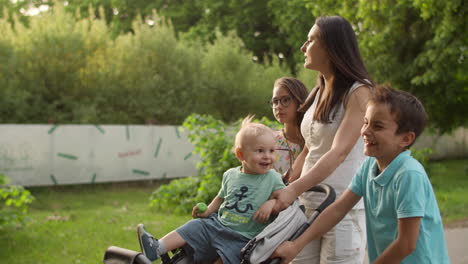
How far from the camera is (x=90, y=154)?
13.7 meters

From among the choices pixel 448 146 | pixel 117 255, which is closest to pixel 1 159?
pixel 117 255

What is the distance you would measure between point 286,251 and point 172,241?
0.53 metres

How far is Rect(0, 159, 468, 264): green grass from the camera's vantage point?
6.34m

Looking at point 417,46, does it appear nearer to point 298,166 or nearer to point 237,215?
point 298,166

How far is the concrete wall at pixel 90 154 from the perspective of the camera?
12.6m

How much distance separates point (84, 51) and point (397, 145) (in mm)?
13498

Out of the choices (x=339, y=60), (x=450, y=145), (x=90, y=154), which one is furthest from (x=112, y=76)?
(x=450, y=145)

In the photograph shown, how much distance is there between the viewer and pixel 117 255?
7.74 ft

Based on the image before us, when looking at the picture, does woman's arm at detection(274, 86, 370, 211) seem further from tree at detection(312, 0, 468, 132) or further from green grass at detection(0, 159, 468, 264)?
tree at detection(312, 0, 468, 132)

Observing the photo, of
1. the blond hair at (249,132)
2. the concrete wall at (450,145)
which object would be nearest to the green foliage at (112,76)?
the concrete wall at (450,145)

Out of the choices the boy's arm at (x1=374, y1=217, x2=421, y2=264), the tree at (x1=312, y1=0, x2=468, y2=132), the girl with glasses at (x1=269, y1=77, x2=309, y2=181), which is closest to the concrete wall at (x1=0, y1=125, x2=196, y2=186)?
the tree at (x1=312, y1=0, x2=468, y2=132)

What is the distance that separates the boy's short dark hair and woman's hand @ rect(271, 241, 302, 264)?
0.70 m

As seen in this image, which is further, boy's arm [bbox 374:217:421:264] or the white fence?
the white fence

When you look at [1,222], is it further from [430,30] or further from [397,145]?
[430,30]
